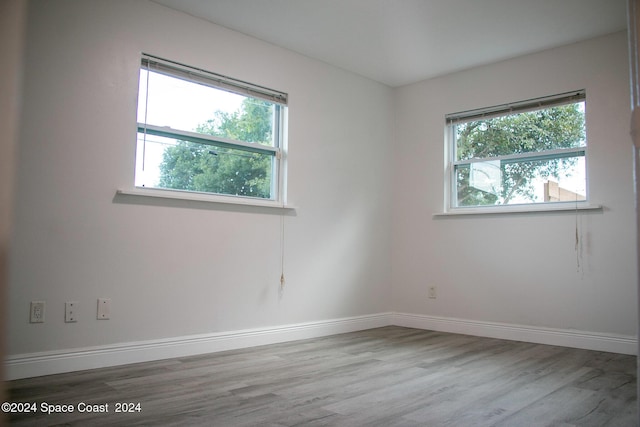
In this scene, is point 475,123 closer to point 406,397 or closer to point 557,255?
point 557,255

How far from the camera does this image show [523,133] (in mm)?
4090

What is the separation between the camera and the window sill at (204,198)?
302cm

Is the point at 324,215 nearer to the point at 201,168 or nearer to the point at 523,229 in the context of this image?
the point at 201,168

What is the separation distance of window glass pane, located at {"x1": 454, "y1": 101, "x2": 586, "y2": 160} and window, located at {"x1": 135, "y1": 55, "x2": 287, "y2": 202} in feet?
Answer: 5.90

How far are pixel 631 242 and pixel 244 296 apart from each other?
2.87m

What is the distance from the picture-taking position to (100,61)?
114 inches

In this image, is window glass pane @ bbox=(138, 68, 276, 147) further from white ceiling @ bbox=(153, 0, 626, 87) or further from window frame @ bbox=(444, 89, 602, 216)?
window frame @ bbox=(444, 89, 602, 216)

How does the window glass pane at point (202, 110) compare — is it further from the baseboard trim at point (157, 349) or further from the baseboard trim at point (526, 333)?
the baseboard trim at point (526, 333)

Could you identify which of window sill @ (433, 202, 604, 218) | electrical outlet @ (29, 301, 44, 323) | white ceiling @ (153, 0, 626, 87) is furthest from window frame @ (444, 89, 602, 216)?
electrical outlet @ (29, 301, 44, 323)

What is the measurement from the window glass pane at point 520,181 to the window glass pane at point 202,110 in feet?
6.21

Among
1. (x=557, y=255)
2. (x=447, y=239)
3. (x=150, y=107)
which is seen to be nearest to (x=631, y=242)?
(x=557, y=255)

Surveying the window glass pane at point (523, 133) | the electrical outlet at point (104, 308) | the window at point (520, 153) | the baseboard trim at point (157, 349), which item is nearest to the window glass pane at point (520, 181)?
the window at point (520, 153)

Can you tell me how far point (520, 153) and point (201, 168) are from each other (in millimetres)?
2704

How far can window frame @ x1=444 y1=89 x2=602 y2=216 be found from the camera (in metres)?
3.77
